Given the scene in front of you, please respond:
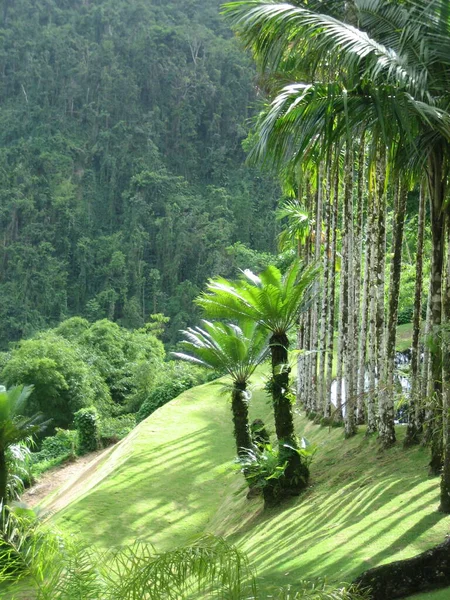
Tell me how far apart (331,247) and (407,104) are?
7.20 meters

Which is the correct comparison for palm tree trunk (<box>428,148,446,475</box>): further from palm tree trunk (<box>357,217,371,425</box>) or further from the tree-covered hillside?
the tree-covered hillside

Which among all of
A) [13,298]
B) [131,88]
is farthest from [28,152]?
[13,298]

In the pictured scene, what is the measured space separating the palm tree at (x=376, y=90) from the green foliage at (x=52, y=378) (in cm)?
2033

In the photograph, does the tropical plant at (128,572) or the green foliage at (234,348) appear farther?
the green foliage at (234,348)

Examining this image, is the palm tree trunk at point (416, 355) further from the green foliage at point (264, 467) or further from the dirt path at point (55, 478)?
the dirt path at point (55, 478)

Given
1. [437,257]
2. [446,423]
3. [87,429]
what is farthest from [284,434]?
[87,429]

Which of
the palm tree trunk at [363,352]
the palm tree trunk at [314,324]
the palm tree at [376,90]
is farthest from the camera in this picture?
the palm tree trunk at [314,324]

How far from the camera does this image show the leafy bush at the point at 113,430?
906 inches

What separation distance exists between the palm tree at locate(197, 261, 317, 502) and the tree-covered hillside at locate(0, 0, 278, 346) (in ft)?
135

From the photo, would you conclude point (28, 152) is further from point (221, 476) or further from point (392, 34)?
point (392, 34)

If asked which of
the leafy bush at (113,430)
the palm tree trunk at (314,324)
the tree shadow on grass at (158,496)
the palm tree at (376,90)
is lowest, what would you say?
the leafy bush at (113,430)

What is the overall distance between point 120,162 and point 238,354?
191ft

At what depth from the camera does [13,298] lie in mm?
53688

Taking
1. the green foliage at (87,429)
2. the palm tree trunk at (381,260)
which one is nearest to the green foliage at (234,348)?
the palm tree trunk at (381,260)
